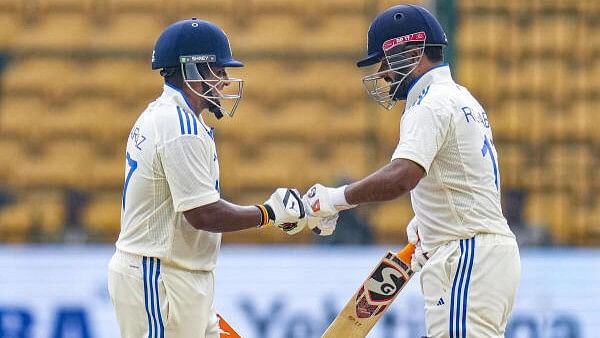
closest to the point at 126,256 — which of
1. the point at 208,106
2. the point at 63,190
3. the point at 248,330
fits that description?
the point at 208,106

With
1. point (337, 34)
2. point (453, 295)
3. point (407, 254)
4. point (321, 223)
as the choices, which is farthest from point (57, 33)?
point (453, 295)

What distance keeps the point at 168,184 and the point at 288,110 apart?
514cm

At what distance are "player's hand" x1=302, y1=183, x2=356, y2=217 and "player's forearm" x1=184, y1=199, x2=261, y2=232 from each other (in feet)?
0.94

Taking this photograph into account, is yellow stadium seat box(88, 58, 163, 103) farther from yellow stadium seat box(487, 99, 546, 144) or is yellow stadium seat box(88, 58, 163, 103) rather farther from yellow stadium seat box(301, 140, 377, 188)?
yellow stadium seat box(487, 99, 546, 144)

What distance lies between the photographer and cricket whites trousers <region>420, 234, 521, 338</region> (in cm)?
→ 480

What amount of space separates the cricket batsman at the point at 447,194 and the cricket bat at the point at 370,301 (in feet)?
0.96

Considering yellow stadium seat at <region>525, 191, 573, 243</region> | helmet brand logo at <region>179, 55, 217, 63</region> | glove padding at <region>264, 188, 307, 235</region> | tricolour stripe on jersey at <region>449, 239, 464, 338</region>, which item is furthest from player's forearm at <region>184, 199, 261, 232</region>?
yellow stadium seat at <region>525, 191, 573, 243</region>

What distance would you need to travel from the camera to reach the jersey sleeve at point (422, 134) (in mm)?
4770

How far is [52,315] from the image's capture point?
846 centimetres

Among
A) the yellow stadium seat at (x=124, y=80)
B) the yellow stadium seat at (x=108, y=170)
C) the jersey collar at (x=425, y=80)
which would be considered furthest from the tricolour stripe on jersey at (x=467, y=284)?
the yellow stadium seat at (x=124, y=80)

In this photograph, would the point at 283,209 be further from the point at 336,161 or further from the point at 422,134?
the point at 336,161

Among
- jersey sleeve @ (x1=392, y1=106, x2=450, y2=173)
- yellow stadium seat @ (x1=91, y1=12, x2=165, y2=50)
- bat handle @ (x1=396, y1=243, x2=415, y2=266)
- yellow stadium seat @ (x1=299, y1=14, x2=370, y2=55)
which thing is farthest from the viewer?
yellow stadium seat @ (x1=91, y1=12, x2=165, y2=50)

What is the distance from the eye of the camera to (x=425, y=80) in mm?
5035

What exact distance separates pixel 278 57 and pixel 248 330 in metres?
2.62
